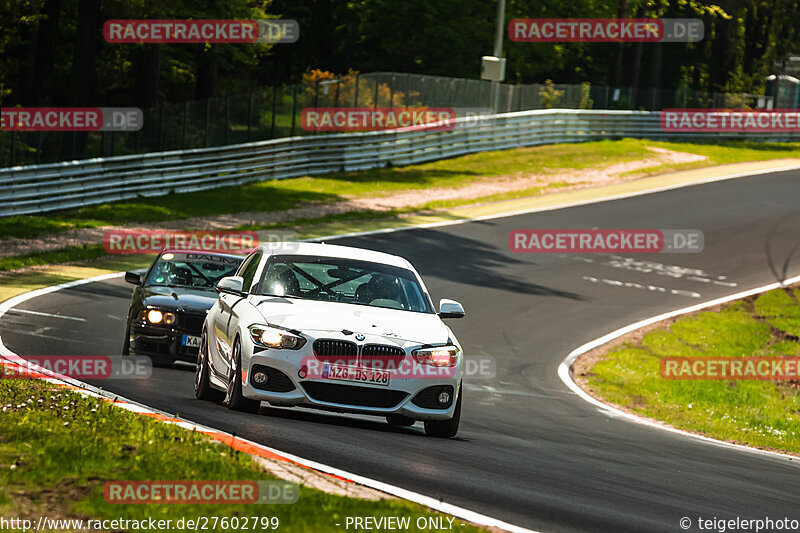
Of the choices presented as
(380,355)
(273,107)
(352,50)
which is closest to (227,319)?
(380,355)

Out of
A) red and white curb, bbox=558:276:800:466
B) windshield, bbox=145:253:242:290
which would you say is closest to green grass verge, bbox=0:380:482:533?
windshield, bbox=145:253:242:290

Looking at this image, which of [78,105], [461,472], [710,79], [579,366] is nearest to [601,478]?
[461,472]

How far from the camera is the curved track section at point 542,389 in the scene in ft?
26.7

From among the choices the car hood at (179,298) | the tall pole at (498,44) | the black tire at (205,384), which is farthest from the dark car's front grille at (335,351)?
the tall pole at (498,44)

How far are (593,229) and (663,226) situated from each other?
2669 millimetres

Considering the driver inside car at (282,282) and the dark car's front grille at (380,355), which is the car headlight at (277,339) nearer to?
the dark car's front grille at (380,355)

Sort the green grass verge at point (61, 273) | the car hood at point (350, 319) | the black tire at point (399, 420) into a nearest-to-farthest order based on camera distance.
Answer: the car hood at point (350, 319), the black tire at point (399, 420), the green grass verge at point (61, 273)

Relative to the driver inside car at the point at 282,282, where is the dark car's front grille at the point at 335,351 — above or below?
below

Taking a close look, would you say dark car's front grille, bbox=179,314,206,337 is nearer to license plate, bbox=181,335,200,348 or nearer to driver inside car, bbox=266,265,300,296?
license plate, bbox=181,335,200,348

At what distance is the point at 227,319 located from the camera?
35.4 ft

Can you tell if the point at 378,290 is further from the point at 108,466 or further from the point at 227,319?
the point at 108,466

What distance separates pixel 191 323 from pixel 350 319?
5287 millimetres

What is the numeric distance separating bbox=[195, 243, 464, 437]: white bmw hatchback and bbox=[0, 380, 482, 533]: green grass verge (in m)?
1.28

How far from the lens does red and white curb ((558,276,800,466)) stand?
45.4 ft
